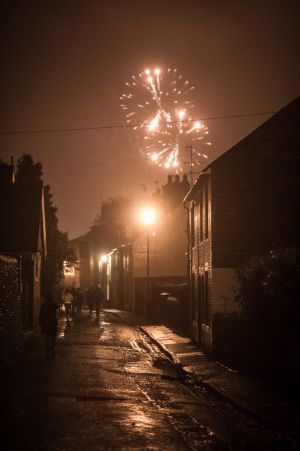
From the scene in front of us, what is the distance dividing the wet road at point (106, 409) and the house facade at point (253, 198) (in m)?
3.98

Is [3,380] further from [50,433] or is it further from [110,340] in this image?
[110,340]

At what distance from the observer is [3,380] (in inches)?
579

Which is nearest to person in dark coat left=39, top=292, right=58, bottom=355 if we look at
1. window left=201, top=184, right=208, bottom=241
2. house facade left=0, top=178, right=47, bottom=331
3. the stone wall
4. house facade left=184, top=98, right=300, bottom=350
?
the stone wall

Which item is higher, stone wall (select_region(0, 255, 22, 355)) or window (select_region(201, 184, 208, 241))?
window (select_region(201, 184, 208, 241))

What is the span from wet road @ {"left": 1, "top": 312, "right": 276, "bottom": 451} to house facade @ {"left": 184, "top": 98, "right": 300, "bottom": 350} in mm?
3980

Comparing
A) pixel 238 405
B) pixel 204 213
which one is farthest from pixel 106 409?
pixel 204 213

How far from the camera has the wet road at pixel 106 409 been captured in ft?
29.1

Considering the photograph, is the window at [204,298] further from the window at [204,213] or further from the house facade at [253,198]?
the house facade at [253,198]

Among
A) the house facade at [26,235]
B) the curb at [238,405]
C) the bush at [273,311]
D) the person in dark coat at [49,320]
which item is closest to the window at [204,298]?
the curb at [238,405]

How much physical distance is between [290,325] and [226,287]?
652 centimetres

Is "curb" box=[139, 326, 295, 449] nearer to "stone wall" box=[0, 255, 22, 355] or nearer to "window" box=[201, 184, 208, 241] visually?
"stone wall" box=[0, 255, 22, 355]

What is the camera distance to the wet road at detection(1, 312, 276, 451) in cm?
886

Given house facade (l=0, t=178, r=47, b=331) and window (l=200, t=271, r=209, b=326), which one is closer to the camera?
window (l=200, t=271, r=209, b=326)

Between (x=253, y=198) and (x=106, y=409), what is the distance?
11.4 meters
